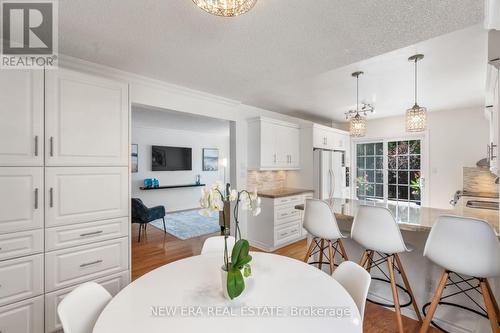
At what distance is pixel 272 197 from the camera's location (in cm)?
380

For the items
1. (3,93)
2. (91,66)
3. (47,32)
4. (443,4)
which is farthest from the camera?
(91,66)

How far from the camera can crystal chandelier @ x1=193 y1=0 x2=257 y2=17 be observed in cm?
120

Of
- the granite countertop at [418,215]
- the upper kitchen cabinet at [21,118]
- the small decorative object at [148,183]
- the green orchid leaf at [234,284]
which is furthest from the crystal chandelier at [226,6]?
the small decorative object at [148,183]

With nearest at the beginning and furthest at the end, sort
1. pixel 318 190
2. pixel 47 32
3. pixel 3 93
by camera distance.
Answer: pixel 3 93, pixel 47 32, pixel 318 190

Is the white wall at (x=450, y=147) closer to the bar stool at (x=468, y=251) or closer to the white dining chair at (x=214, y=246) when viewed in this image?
the bar stool at (x=468, y=251)

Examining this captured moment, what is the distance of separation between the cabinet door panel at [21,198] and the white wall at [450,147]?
19.7 ft

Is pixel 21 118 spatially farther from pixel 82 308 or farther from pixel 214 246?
pixel 214 246

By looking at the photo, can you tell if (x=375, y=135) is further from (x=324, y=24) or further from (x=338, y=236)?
(x=324, y=24)

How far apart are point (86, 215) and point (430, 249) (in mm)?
2645

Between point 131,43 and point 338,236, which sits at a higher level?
point 131,43

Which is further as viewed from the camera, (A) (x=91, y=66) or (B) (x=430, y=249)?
(A) (x=91, y=66)

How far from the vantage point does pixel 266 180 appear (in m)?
4.48

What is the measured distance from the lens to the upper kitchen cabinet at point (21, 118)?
5.35 ft

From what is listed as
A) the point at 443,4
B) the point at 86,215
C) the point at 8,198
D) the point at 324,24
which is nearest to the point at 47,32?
the point at 8,198
